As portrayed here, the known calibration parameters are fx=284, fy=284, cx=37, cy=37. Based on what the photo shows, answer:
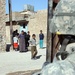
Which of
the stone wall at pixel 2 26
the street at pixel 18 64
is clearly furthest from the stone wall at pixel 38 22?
the street at pixel 18 64

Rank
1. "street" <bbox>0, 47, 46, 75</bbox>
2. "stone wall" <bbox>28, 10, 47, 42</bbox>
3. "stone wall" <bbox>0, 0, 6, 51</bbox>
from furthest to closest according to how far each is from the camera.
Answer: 1. "stone wall" <bbox>28, 10, 47, 42</bbox>
2. "stone wall" <bbox>0, 0, 6, 51</bbox>
3. "street" <bbox>0, 47, 46, 75</bbox>

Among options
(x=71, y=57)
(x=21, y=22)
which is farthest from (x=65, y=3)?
(x=21, y=22)

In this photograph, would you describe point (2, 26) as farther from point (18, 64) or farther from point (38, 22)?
point (38, 22)

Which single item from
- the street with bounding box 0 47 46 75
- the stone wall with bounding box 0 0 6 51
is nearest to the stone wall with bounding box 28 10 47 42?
the stone wall with bounding box 0 0 6 51

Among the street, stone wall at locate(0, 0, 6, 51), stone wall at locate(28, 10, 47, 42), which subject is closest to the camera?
the street

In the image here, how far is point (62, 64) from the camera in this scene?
1953 mm

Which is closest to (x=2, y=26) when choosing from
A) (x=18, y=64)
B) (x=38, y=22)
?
(x=18, y=64)

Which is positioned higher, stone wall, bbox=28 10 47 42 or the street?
stone wall, bbox=28 10 47 42

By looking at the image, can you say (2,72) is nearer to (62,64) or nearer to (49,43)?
(49,43)

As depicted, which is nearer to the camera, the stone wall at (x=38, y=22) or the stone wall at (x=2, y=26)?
the stone wall at (x=2, y=26)

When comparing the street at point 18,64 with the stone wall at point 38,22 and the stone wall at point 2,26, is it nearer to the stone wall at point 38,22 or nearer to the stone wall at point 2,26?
the stone wall at point 2,26

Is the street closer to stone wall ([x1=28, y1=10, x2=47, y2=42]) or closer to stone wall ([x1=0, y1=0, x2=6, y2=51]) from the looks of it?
stone wall ([x1=0, y1=0, x2=6, y2=51])

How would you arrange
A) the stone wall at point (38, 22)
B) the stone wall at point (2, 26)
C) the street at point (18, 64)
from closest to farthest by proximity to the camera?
the street at point (18, 64), the stone wall at point (2, 26), the stone wall at point (38, 22)

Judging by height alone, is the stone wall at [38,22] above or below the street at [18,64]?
above
